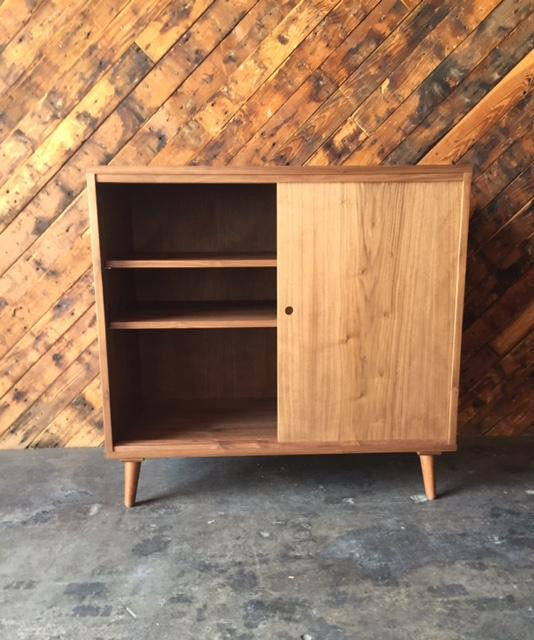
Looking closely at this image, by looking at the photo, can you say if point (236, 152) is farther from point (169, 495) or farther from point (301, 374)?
point (169, 495)

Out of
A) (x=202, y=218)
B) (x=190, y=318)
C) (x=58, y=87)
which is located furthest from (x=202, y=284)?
(x=58, y=87)

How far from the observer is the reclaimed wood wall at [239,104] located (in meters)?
1.68

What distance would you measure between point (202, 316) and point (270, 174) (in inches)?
18.9

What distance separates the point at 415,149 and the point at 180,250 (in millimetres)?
921

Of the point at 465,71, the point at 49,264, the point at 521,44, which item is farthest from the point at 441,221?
the point at 49,264

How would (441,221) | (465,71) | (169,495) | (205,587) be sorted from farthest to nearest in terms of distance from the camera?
(465,71)
(169,495)
(441,221)
(205,587)

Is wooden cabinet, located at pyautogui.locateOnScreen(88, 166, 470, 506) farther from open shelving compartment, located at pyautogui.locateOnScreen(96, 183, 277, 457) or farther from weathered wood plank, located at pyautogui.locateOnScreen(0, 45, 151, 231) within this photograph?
weathered wood plank, located at pyautogui.locateOnScreen(0, 45, 151, 231)

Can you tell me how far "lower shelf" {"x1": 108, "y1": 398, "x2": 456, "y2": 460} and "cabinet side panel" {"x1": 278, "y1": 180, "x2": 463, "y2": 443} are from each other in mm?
25

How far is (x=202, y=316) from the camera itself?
1537 mm

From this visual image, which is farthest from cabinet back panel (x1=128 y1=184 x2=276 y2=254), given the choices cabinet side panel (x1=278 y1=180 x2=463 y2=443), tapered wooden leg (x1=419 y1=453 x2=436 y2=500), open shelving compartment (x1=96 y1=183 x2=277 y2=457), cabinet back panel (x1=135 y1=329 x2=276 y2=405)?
tapered wooden leg (x1=419 y1=453 x2=436 y2=500)

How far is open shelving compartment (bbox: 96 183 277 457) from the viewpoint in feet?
4.97

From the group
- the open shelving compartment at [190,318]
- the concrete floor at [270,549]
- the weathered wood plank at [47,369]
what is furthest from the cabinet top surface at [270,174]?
the concrete floor at [270,549]

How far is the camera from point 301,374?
145 cm

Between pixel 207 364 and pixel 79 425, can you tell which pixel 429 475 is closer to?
pixel 207 364
